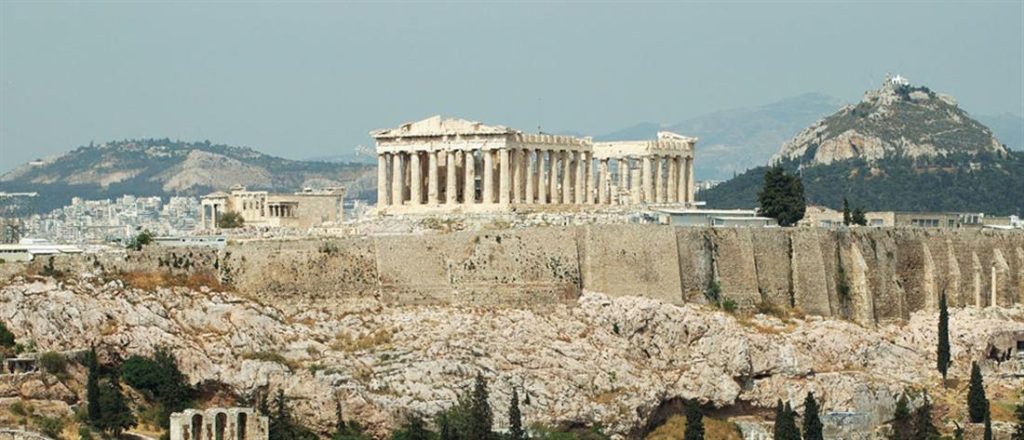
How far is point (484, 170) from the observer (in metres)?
99.9

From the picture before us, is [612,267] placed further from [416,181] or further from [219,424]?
[219,424]

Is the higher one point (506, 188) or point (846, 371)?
point (506, 188)

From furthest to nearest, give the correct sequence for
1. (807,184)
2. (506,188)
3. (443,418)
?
1. (807,184)
2. (506,188)
3. (443,418)

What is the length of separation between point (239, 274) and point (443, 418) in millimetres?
10373

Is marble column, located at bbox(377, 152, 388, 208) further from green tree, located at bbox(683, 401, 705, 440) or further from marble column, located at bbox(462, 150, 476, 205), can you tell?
green tree, located at bbox(683, 401, 705, 440)

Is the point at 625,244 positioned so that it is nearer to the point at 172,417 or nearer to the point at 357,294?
the point at 357,294

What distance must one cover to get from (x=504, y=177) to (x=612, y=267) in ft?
30.4

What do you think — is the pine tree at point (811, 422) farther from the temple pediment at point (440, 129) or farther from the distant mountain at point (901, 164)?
the distant mountain at point (901, 164)

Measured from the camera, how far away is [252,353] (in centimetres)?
8175

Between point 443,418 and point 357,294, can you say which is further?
point 357,294

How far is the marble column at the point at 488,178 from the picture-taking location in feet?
325

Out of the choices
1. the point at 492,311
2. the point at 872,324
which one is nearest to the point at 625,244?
the point at 492,311

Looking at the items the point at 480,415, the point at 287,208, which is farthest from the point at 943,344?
the point at 287,208

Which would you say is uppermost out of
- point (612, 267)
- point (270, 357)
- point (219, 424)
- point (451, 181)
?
point (451, 181)
